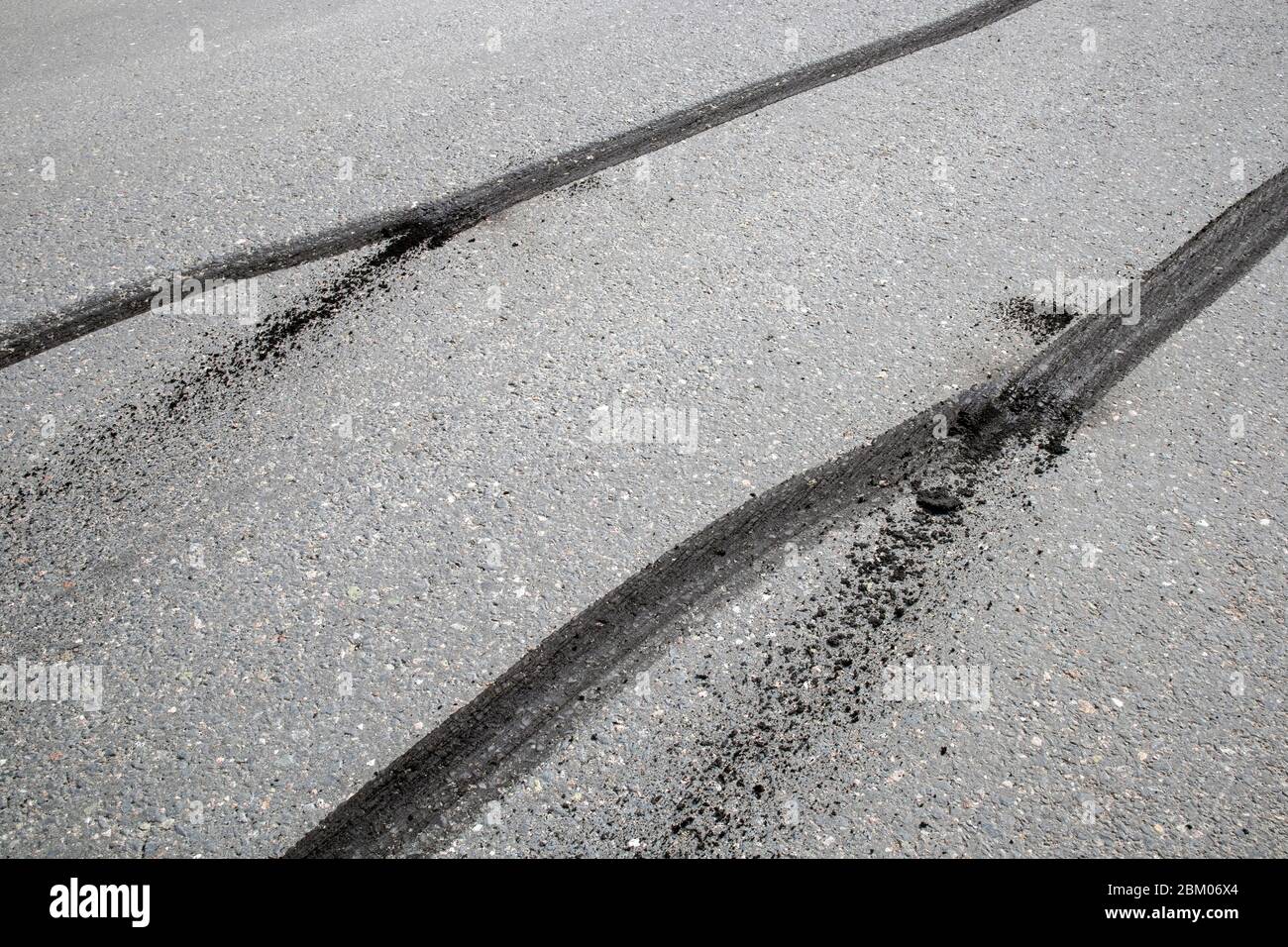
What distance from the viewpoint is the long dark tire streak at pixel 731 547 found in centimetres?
271

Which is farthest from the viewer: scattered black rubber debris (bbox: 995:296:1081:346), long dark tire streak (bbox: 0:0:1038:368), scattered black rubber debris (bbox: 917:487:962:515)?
long dark tire streak (bbox: 0:0:1038:368)

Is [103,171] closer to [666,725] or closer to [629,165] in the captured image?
[629,165]

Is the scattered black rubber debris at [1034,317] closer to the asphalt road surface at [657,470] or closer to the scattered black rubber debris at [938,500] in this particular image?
the asphalt road surface at [657,470]

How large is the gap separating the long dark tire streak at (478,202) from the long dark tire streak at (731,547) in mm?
2370

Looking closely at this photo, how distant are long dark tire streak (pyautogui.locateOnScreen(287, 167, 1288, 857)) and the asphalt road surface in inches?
0.6

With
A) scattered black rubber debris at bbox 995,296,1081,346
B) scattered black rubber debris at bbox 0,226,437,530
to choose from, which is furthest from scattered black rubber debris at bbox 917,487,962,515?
scattered black rubber debris at bbox 0,226,437,530

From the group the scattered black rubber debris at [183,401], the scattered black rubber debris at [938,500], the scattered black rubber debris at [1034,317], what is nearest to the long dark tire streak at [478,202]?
the scattered black rubber debris at [183,401]

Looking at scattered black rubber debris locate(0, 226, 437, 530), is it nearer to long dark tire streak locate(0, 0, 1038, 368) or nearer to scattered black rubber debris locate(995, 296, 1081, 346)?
long dark tire streak locate(0, 0, 1038, 368)

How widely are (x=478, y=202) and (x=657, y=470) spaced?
213 cm

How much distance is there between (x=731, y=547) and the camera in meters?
3.35

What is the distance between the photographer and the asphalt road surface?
2.74 meters

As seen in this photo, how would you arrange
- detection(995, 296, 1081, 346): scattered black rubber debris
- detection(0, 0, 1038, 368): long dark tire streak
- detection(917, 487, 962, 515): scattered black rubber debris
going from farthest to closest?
detection(0, 0, 1038, 368): long dark tire streak < detection(995, 296, 1081, 346): scattered black rubber debris < detection(917, 487, 962, 515): scattered black rubber debris

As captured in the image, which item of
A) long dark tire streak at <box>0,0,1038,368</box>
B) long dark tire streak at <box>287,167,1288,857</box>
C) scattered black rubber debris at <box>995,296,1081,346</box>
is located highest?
long dark tire streak at <box>0,0,1038,368</box>
